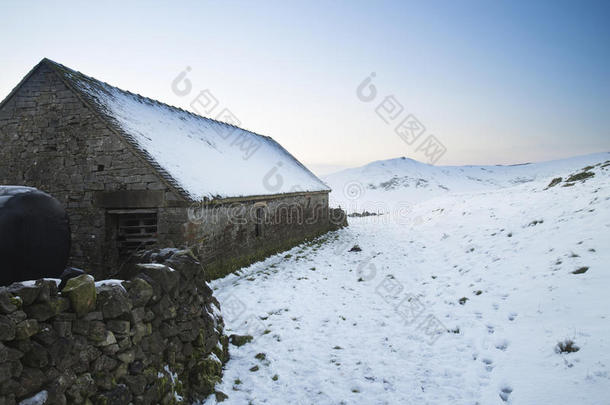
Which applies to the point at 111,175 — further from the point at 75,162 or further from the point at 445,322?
the point at 445,322

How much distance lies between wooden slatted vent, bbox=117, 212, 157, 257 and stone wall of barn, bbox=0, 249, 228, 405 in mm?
4906

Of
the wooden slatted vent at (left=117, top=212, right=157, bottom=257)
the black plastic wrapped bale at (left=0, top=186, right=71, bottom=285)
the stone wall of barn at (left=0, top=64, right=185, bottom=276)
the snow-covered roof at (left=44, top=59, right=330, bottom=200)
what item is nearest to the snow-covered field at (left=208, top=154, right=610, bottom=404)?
the wooden slatted vent at (left=117, top=212, right=157, bottom=257)

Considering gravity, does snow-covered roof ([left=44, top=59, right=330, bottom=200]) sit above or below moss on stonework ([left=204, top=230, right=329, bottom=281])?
above

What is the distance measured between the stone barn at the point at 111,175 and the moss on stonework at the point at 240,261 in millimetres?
49

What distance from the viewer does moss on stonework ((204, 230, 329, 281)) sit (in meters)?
10.1

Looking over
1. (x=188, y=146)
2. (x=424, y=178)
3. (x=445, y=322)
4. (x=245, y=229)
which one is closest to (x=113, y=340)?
(x=445, y=322)

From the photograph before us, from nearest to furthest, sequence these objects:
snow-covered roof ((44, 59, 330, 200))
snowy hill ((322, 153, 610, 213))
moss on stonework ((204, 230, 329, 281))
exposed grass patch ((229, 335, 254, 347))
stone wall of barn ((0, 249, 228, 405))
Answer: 1. stone wall of barn ((0, 249, 228, 405))
2. exposed grass patch ((229, 335, 254, 347))
3. snow-covered roof ((44, 59, 330, 200))
4. moss on stonework ((204, 230, 329, 281))
5. snowy hill ((322, 153, 610, 213))

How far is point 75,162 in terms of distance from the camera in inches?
386

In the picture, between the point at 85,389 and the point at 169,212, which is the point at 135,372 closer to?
the point at 85,389

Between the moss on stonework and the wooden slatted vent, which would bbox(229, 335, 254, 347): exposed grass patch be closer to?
the moss on stonework

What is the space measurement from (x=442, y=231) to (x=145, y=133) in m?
14.7

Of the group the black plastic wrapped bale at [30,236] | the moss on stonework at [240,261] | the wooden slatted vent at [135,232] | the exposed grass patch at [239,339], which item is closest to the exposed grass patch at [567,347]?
the exposed grass patch at [239,339]

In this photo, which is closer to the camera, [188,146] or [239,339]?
[239,339]

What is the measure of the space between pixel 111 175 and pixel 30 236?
5.54 m
